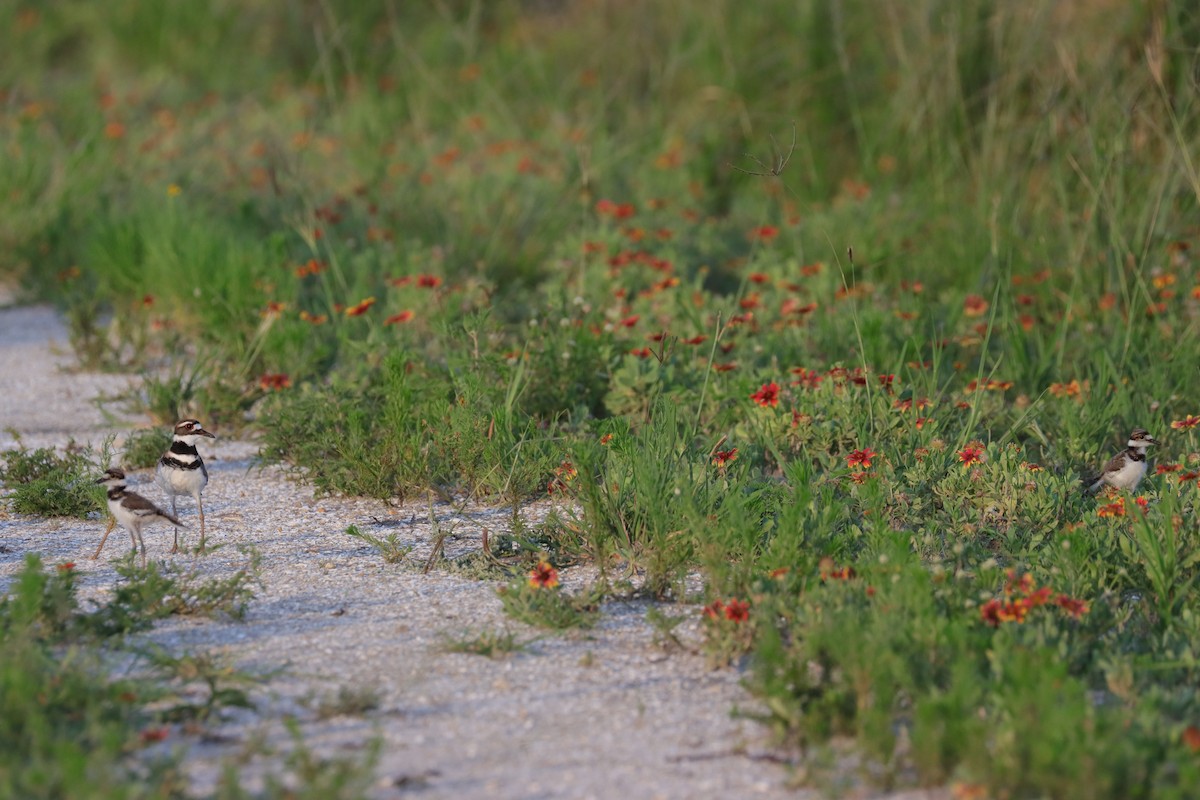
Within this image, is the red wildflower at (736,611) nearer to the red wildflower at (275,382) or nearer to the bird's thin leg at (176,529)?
the bird's thin leg at (176,529)

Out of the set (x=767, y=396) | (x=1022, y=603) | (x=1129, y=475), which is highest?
(x=1022, y=603)

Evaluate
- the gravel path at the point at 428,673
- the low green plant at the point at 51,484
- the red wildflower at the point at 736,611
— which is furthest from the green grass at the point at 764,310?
the low green plant at the point at 51,484

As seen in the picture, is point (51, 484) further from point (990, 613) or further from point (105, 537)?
point (990, 613)

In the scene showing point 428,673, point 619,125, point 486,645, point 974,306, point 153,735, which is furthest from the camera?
point 619,125

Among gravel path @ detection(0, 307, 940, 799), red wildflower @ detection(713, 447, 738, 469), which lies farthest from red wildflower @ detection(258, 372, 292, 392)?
red wildflower @ detection(713, 447, 738, 469)

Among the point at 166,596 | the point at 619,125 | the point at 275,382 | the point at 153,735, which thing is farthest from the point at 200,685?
the point at 619,125

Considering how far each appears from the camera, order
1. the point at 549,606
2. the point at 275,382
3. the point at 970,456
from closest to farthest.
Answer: the point at 549,606, the point at 970,456, the point at 275,382

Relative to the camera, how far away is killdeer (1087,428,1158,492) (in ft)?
15.9

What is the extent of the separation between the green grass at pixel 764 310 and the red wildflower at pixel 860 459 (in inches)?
0.6

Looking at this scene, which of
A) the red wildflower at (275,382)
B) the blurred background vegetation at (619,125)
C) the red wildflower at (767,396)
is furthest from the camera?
the blurred background vegetation at (619,125)

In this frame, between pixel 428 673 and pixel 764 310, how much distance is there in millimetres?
3406

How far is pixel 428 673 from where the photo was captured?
12.3 feet

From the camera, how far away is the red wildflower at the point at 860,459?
15.6 feet

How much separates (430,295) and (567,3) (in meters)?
8.79
